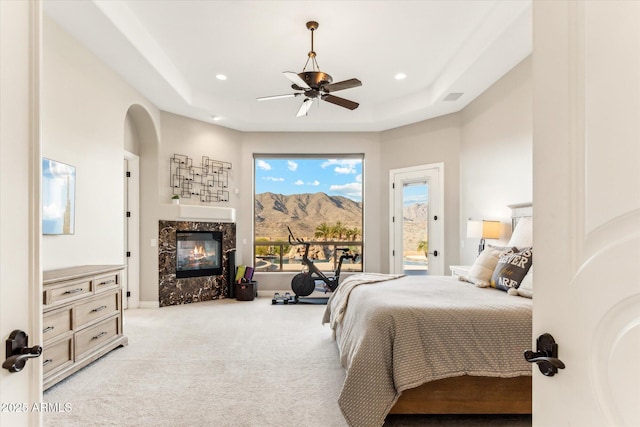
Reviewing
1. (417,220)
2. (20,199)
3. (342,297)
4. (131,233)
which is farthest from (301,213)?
(20,199)

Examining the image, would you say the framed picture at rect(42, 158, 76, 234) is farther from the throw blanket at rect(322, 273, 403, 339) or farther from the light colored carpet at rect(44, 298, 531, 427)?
the throw blanket at rect(322, 273, 403, 339)

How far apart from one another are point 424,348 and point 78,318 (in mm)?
2838

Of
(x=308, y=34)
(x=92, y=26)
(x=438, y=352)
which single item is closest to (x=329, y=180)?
(x=308, y=34)

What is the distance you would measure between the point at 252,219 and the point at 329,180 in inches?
70.7

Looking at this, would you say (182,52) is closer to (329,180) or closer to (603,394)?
(329,180)

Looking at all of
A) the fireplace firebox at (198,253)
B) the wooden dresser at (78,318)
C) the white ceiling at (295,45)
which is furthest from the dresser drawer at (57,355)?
the fireplace firebox at (198,253)

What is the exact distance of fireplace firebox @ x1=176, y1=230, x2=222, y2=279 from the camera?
19.4ft

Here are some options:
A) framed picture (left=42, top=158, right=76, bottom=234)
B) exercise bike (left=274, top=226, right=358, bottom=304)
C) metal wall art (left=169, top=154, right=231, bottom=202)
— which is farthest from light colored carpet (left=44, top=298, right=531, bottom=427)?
metal wall art (left=169, top=154, right=231, bottom=202)

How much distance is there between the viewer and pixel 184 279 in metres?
5.90

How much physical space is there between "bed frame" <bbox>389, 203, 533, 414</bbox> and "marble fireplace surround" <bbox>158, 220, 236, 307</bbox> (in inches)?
177

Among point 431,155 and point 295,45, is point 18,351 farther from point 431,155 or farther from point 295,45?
point 431,155

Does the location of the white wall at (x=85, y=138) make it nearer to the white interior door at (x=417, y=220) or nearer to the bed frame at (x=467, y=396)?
the bed frame at (x=467, y=396)

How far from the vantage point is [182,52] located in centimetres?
437

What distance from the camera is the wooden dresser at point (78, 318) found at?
2717mm
